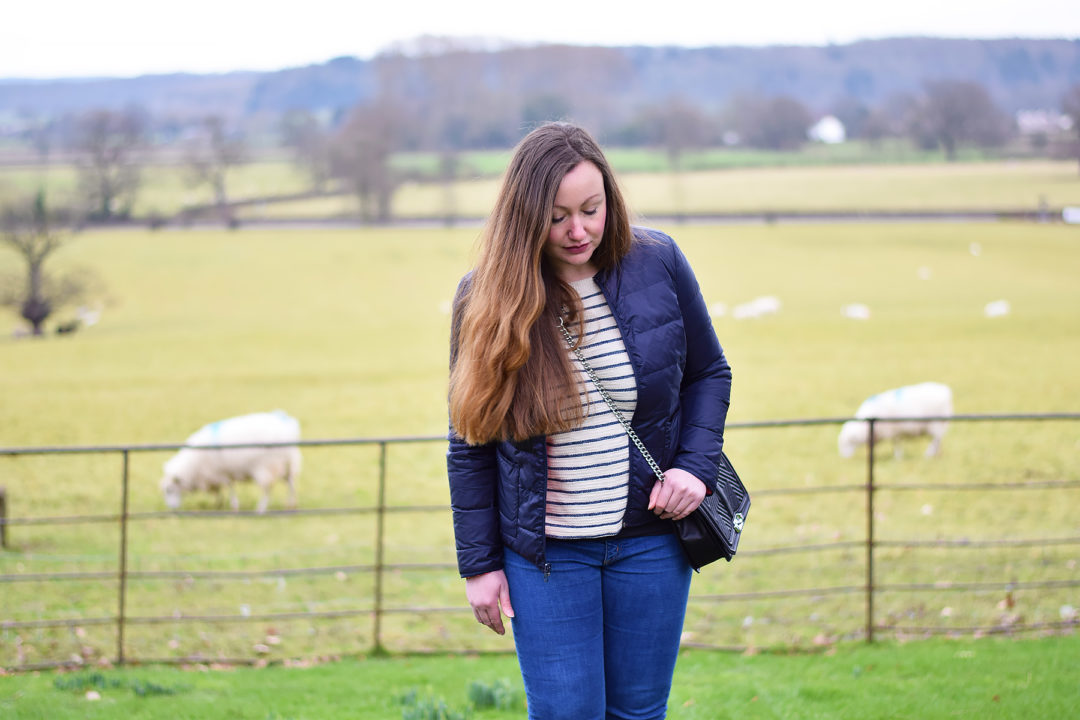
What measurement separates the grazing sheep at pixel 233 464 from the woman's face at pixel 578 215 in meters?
8.19

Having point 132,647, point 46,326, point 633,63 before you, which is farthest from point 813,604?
point 633,63

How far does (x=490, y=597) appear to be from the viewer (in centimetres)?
196

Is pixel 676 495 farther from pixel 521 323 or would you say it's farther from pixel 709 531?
pixel 521 323

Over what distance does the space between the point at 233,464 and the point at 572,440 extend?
27.9ft

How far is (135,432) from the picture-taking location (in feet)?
46.2

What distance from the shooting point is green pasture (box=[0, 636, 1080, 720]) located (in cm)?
325

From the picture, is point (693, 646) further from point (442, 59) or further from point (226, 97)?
point (226, 97)

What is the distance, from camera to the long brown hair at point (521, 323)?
1.85 m

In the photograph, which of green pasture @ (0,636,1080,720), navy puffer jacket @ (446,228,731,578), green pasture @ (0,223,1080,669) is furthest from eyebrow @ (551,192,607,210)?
green pasture @ (0,636,1080,720)

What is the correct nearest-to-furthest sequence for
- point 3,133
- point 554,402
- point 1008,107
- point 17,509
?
1. point 554,402
2. point 17,509
3. point 1008,107
4. point 3,133

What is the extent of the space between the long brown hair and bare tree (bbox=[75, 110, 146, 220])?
5219 centimetres

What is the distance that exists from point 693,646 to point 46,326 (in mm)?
31533

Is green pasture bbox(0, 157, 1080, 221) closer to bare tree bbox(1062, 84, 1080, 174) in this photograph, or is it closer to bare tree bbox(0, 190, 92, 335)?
bare tree bbox(1062, 84, 1080, 174)

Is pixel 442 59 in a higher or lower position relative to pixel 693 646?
higher
